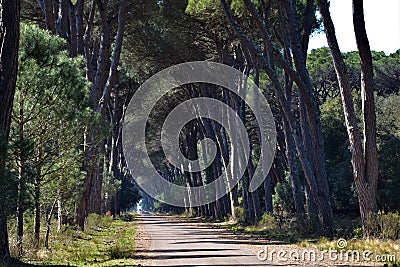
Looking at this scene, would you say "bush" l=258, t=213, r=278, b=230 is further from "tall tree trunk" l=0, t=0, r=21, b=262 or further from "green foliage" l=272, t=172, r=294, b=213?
"green foliage" l=272, t=172, r=294, b=213

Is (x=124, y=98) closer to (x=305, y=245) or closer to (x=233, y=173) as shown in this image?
(x=233, y=173)

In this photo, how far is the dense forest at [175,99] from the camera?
40.5ft

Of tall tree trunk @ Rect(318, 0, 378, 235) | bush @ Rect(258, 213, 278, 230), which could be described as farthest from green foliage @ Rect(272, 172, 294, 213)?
tall tree trunk @ Rect(318, 0, 378, 235)

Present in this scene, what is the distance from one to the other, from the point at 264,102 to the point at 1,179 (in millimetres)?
29306

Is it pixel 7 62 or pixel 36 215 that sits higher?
pixel 7 62

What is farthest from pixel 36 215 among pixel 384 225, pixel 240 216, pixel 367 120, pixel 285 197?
pixel 285 197

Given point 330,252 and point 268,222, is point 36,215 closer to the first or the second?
point 330,252

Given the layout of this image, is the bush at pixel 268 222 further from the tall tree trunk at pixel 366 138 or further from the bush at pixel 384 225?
the bush at pixel 384 225

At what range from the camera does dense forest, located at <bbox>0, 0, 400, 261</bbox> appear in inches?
486

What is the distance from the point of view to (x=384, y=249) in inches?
459

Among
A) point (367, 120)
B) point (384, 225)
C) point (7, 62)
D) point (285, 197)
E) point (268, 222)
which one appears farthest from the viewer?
point (285, 197)

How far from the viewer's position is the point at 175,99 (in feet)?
118

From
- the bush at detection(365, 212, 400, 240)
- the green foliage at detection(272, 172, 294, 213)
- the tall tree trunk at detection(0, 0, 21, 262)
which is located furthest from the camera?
the green foliage at detection(272, 172, 294, 213)

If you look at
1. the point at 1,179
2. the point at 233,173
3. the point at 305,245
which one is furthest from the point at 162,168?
the point at 1,179
